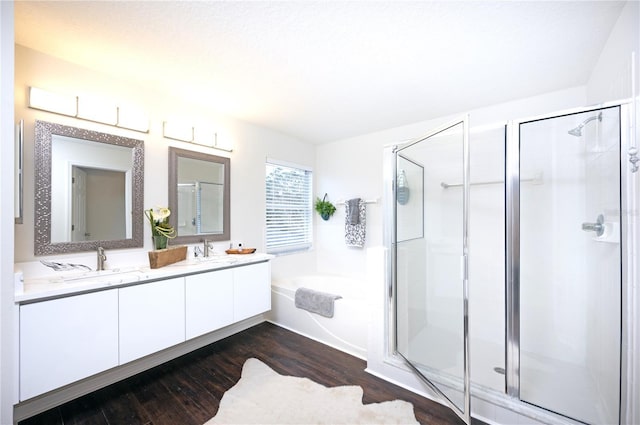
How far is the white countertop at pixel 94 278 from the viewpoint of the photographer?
4.67 feet

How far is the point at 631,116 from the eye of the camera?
53.4 inches

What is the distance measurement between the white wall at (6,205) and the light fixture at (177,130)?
115cm

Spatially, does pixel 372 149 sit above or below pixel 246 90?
below

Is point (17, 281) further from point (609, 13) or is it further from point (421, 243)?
point (609, 13)

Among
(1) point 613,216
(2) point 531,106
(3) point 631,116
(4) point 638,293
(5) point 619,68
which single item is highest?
(2) point 531,106

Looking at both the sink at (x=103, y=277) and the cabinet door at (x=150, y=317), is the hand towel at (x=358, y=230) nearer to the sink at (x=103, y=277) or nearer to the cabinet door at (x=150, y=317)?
the cabinet door at (x=150, y=317)

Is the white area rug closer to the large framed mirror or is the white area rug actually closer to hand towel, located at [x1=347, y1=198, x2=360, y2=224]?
the large framed mirror

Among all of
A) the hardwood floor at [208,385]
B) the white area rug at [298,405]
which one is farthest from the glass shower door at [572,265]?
Result: the white area rug at [298,405]

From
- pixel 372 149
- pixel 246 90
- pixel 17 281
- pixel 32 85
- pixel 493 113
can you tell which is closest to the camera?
pixel 17 281

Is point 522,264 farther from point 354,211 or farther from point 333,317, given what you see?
point 354,211

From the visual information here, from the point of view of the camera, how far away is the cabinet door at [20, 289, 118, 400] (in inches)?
54.9

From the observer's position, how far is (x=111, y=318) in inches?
66.0

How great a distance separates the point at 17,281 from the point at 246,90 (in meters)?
1.98

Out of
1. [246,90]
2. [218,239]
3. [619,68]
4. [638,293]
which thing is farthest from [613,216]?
[218,239]
